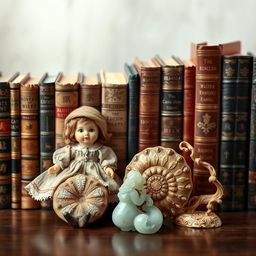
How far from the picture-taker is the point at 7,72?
2109 millimetres

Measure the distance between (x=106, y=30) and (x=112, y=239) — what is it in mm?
870

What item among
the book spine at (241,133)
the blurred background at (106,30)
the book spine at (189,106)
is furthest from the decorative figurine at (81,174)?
the blurred background at (106,30)

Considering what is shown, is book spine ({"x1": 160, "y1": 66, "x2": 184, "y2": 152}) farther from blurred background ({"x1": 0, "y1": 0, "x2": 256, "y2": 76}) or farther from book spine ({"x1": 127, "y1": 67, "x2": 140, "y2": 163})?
blurred background ({"x1": 0, "y1": 0, "x2": 256, "y2": 76})

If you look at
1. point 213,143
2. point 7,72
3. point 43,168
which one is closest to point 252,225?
point 213,143

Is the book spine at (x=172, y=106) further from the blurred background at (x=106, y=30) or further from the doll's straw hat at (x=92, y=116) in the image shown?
the blurred background at (x=106, y=30)

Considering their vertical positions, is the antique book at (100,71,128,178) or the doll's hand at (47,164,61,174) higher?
the antique book at (100,71,128,178)

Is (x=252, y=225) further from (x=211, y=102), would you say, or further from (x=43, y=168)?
(x=43, y=168)

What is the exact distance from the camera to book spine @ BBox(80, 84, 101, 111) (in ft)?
5.41

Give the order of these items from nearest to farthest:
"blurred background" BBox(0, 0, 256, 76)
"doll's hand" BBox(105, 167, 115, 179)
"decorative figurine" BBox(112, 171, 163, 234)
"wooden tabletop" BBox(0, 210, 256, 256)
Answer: "wooden tabletop" BBox(0, 210, 256, 256), "decorative figurine" BBox(112, 171, 163, 234), "doll's hand" BBox(105, 167, 115, 179), "blurred background" BBox(0, 0, 256, 76)

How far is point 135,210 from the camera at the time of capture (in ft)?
4.88

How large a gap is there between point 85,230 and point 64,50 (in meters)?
0.79

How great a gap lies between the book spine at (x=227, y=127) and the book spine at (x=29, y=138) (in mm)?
494

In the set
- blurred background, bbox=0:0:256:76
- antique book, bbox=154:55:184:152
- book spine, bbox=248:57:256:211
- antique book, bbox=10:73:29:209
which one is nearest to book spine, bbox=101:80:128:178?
antique book, bbox=154:55:184:152

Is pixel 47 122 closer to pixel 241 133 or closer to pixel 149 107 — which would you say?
pixel 149 107
